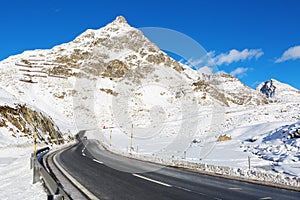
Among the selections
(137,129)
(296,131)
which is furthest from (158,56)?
(296,131)

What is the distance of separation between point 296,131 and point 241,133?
399 inches

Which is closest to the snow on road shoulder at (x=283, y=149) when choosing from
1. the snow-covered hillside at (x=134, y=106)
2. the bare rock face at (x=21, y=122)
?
the snow-covered hillside at (x=134, y=106)

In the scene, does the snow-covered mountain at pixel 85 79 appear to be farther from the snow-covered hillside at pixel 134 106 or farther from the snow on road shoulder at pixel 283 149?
the snow on road shoulder at pixel 283 149

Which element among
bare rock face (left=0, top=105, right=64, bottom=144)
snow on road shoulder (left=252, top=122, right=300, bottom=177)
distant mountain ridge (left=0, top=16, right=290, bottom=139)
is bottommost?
snow on road shoulder (left=252, top=122, right=300, bottom=177)

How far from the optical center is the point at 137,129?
230 ft

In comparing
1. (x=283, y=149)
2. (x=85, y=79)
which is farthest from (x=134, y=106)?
(x=283, y=149)

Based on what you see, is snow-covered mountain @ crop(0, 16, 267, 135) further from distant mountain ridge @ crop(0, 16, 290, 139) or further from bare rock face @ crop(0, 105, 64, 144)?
bare rock face @ crop(0, 105, 64, 144)

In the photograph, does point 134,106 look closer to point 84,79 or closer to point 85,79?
point 84,79

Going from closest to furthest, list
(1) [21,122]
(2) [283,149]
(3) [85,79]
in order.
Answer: (2) [283,149] < (1) [21,122] < (3) [85,79]

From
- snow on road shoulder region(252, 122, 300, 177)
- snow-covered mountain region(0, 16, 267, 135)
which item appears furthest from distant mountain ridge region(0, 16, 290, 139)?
snow on road shoulder region(252, 122, 300, 177)

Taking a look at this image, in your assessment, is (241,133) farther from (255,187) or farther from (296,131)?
(255,187)

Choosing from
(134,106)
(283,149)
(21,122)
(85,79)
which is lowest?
(283,149)

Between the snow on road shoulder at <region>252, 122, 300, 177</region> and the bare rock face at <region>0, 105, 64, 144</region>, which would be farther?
the bare rock face at <region>0, 105, 64, 144</region>

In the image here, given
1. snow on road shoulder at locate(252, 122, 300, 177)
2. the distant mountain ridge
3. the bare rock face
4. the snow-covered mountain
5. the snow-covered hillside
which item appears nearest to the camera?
snow on road shoulder at locate(252, 122, 300, 177)
